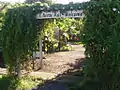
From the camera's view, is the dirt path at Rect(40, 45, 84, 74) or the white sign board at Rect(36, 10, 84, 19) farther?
the dirt path at Rect(40, 45, 84, 74)

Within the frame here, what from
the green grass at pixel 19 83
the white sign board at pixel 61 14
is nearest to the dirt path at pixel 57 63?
the green grass at pixel 19 83

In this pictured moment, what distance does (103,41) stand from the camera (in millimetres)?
6824


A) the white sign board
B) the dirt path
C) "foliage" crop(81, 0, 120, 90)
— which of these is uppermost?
the white sign board

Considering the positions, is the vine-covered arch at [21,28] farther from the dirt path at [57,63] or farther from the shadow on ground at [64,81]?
the dirt path at [57,63]

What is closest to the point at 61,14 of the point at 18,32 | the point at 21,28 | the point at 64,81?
the point at 21,28

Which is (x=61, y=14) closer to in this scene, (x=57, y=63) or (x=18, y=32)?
(x=18, y=32)

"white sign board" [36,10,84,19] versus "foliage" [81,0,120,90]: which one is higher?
"white sign board" [36,10,84,19]

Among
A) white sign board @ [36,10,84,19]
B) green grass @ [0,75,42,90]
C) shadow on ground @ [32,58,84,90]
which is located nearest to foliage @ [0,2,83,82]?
white sign board @ [36,10,84,19]

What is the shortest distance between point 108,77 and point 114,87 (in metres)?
0.29

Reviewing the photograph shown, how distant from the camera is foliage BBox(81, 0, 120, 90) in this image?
663 centimetres

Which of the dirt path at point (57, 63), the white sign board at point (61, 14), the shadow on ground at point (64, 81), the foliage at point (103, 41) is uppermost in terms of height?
the white sign board at point (61, 14)

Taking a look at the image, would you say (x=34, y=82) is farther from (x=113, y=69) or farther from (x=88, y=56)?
(x=113, y=69)

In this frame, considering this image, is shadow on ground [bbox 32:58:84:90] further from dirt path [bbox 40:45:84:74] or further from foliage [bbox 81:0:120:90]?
foliage [bbox 81:0:120:90]

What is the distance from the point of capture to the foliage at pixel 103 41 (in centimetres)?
663
